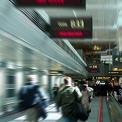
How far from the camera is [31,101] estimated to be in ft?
33.6

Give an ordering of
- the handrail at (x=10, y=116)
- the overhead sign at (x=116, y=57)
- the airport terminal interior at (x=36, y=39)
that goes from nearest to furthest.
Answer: the airport terminal interior at (x=36, y=39)
the handrail at (x=10, y=116)
the overhead sign at (x=116, y=57)

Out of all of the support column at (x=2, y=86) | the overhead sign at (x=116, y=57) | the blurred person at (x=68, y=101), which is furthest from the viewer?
the overhead sign at (x=116, y=57)

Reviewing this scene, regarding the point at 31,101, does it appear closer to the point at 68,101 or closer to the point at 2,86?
the point at 68,101

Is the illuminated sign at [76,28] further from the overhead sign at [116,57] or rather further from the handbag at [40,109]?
the overhead sign at [116,57]

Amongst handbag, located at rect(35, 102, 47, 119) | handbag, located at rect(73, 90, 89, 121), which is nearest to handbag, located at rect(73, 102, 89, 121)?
handbag, located at rect(73, 90, 89, 121)

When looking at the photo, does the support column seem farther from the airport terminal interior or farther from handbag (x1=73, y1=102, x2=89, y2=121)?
handbag (x1=73, y1=102, x2=89, y2=121)

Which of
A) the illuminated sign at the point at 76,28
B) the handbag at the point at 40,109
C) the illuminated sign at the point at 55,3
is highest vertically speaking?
the illuminated sign at the point at 76,28

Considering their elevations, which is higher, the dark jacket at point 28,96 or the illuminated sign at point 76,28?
the illuminated sign at point 76,28

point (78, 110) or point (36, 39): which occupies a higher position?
point (36, 39)

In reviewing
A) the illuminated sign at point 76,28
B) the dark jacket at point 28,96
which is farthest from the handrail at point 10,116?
the illuminated sign at point 76,28

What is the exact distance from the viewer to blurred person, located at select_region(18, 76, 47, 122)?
10.3m

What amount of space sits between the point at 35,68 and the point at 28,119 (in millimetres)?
9403

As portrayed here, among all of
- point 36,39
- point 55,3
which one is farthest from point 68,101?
point 36,39

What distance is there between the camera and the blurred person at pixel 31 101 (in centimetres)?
1027
